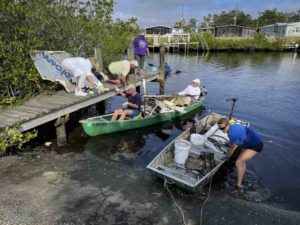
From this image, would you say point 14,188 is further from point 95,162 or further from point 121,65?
point 121,65

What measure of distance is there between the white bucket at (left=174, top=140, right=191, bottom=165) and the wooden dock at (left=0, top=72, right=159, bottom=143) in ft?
12.8

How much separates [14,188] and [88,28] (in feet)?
33.0

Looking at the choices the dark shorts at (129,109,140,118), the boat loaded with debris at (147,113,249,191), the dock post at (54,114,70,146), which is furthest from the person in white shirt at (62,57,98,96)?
the boat loaded with debris at (147,113,249,191)

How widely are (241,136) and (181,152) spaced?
1.60 metres

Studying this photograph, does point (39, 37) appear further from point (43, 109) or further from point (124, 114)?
point (124, 114)

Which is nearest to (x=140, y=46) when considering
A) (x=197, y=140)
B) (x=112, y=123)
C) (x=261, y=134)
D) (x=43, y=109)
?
(x=112, y=123)

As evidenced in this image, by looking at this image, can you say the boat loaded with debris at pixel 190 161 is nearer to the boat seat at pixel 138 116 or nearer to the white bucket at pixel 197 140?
the white bucket at pixel 197 140

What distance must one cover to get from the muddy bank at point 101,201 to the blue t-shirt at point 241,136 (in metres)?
1.36

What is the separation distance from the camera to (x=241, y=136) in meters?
6.96

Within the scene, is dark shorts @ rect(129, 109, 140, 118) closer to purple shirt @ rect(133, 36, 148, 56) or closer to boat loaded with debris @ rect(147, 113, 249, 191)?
boat loaded with debris @ rect(147, 113, 249, 191)

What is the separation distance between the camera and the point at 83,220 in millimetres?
5395

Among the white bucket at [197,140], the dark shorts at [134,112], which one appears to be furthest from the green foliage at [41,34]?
the white bucket at [197,140]

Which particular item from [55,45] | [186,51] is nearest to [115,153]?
[55,45]

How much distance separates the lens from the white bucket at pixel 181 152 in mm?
7684
